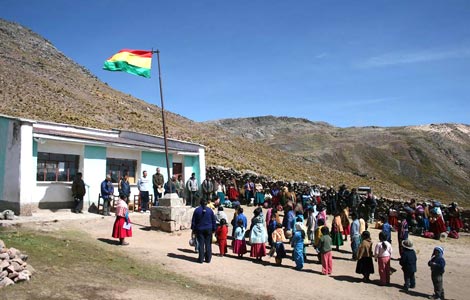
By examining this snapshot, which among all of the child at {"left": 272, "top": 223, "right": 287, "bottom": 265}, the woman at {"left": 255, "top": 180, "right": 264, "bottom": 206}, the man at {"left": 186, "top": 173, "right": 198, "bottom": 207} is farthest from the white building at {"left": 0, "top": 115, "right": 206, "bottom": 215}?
the child at {"left": 272, "top": 223, "right": 287, "bottom": 265}

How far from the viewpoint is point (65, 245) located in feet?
35.5

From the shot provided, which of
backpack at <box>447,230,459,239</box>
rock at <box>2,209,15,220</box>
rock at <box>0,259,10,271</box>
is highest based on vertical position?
rock at <box>2,209,15,220</box>

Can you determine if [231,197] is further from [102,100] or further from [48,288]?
[102,100]

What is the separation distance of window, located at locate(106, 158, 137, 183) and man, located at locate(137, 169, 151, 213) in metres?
1.38

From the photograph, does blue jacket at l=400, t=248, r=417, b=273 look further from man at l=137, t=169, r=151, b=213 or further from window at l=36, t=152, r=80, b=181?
window at l=36, t=152, r=80, b=181

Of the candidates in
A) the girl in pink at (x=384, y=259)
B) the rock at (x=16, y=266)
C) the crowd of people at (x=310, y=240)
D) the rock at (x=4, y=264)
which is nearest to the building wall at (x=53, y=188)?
the crowd of people at (x=310, y=240)

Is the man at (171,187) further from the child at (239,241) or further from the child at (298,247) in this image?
the child at (298,247)

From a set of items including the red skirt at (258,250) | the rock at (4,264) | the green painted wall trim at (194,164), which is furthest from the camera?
the green painted wall trim at (194,164)

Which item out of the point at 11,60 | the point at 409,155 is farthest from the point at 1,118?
the point at 409,155

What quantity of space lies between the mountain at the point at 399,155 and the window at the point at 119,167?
4377 cm

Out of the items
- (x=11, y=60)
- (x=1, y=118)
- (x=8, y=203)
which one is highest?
(x=11, y=60)

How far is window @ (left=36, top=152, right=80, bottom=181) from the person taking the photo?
1592 cm

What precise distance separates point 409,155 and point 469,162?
44.3ft

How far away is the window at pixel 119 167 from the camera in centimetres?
1845
